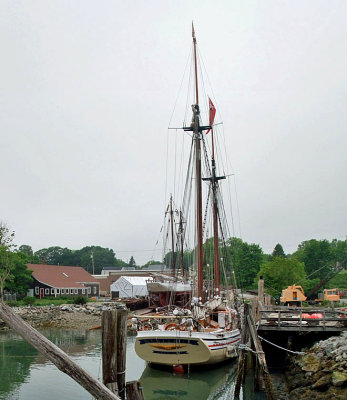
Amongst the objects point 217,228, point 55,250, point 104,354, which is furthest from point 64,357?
point 55,250

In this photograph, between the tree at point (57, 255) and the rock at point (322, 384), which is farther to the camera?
the tree at point (57, 255)

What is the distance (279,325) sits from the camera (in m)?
22.4

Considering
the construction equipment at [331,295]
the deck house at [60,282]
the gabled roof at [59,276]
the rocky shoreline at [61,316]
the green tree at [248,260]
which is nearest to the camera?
the construction equipment at [331,295]

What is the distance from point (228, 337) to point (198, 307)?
2.36m

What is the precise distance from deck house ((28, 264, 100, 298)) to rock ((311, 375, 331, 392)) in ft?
194

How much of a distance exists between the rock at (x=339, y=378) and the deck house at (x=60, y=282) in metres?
59.9

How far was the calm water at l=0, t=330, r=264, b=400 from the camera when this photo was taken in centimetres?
1970

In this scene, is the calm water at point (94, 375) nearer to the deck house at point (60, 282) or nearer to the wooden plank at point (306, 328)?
the wooden plank at point (306, 328)

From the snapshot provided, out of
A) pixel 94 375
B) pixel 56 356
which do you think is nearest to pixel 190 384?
pixel 94 375

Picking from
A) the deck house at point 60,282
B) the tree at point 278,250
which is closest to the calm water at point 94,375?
the deck house at point 60,282

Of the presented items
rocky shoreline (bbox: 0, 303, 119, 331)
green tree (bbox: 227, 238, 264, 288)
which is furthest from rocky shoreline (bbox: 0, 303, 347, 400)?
green tree (bbox: 227, 238, 264, 288)

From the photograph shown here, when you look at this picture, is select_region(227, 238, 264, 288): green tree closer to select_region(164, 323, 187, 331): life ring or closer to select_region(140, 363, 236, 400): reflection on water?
select_region(140, 363, 236, 400): reflection on water

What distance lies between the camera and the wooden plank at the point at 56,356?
7.27 m

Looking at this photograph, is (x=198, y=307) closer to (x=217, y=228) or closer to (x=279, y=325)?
(x=279, y=325)
